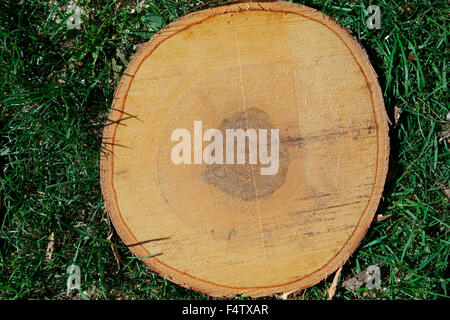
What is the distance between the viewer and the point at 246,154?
1.65 m

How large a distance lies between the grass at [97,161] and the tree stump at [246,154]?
1.11 feet

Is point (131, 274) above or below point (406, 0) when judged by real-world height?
below

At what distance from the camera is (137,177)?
167cm

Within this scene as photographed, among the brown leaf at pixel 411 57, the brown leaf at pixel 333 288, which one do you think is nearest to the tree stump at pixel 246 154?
the brown leaf at pixel 333 288

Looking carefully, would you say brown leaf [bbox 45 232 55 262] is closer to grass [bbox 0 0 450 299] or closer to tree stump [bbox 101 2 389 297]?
grass [bbox 0 0 450 299]

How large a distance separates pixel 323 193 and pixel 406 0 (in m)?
1.17

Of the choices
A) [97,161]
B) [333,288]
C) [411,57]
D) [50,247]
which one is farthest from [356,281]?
[50,247]

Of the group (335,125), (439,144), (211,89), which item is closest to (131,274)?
(211,89)

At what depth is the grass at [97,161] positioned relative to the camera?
6.47 feet

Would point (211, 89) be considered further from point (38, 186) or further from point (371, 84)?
point (38, 186)

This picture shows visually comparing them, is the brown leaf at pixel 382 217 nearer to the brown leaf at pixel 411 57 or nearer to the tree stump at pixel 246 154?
the tree stump at pixel 246 154

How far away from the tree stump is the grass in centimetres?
34

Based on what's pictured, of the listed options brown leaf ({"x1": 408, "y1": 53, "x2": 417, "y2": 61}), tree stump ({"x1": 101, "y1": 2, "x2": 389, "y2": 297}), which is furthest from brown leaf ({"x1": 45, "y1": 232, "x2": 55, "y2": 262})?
brown leaf ({"x1": 408, "y1": 53, "x2": 417, "y2": 61})
